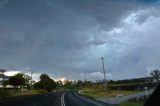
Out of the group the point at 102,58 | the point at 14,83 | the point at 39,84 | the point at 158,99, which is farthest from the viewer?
the point at 39,84

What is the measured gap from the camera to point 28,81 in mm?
197875

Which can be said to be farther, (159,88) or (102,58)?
(102,58)

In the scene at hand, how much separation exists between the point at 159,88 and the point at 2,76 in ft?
624

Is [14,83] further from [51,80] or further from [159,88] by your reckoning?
[159,88]

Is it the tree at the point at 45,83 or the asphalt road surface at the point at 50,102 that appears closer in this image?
the asphalt road surface at the point at 50,102

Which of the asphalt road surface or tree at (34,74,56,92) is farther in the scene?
tree at (34,74,56,92)

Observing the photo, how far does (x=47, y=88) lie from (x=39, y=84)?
716 cm

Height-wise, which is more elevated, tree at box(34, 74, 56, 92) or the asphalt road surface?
tree at box(34, 74, 56, 92)

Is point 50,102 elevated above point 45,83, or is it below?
below

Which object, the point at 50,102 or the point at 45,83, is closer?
the point at 50,102

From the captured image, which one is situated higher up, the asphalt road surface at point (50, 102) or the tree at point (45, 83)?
the tree at point (45, 83)

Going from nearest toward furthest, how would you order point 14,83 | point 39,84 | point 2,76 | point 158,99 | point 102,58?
point 158,99, point 102,58, point 14,83, point 39,84, point 2,76

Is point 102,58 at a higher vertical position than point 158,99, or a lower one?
higher

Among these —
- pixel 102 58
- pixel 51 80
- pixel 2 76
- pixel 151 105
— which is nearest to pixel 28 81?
pixel 2 76
